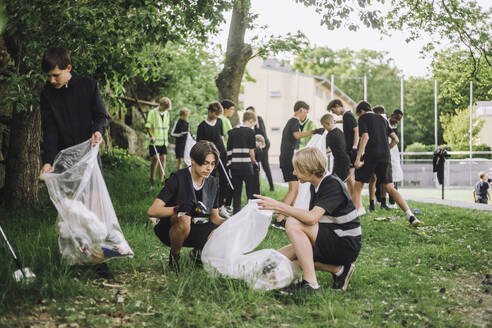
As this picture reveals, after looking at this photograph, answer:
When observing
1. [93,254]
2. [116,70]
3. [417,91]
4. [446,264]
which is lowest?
[446,264]

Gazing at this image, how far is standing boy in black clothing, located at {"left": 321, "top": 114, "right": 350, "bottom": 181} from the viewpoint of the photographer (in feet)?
25.9

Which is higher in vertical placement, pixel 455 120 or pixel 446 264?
pixel 455 120

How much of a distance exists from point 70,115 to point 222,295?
80.3 inches

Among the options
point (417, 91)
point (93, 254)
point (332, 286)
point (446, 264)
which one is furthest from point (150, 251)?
point (417, 91)

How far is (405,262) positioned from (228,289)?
2.38m

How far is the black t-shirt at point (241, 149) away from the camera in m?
7.82

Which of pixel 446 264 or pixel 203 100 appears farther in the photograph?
pixel 203 100

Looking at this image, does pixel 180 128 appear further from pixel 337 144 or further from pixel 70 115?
pixel 70 115

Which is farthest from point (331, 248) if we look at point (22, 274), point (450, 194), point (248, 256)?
point (450, 194)

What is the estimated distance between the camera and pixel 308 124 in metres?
7.96

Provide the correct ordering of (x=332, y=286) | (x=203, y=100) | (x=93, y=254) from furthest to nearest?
(x=203, y=100) → (x=332, y=286) → (x=93, y=254)

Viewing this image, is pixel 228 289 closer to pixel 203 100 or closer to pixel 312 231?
pixel 312 231

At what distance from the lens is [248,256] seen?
411 cm

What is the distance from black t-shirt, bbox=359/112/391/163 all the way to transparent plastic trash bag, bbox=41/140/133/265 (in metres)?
5.33
